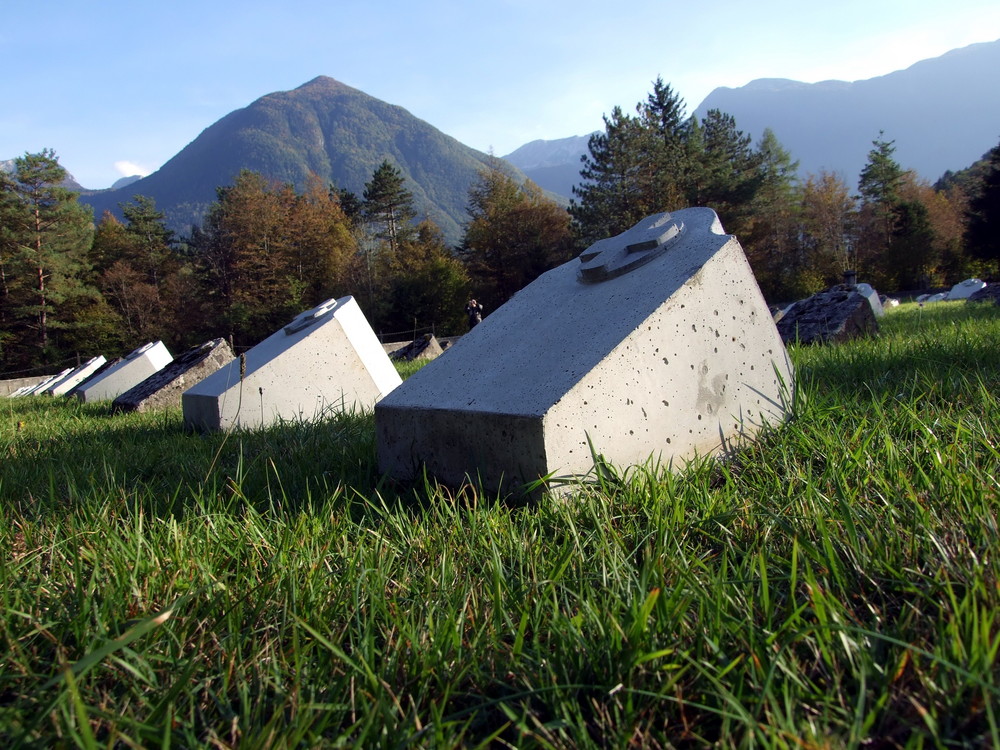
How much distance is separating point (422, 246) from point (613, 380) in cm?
4455

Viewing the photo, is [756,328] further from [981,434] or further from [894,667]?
[894,667]

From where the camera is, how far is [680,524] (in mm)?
1624

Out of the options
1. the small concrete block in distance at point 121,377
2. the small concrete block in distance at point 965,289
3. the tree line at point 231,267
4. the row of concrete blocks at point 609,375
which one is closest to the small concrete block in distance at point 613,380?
the row of concrete blocks at point 609,375

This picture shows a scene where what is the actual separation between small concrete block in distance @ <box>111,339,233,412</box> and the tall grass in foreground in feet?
15.0

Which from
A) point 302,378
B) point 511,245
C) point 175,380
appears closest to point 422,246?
point 511,245

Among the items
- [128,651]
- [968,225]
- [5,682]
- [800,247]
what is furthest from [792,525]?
[800,247]

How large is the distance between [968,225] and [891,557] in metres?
40.7

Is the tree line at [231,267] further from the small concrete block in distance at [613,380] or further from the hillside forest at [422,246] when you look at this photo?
the small concrete block in distance at [613,380]

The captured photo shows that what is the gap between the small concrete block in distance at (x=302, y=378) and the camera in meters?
4.36

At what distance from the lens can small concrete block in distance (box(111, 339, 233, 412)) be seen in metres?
6.32

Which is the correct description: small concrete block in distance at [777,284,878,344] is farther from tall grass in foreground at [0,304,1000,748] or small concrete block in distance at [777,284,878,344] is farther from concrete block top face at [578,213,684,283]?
tall grass in foreground at [0,304,1000,748]

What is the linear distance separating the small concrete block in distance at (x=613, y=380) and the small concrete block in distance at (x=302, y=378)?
1.91 metres

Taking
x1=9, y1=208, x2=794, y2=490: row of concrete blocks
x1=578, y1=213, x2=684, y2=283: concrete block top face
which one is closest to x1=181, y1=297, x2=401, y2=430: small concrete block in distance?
x1=9, y1=208, x2=794, y2=490: row of concrete blocks

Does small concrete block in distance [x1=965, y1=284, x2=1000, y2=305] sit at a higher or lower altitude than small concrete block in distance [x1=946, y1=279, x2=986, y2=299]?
higher
